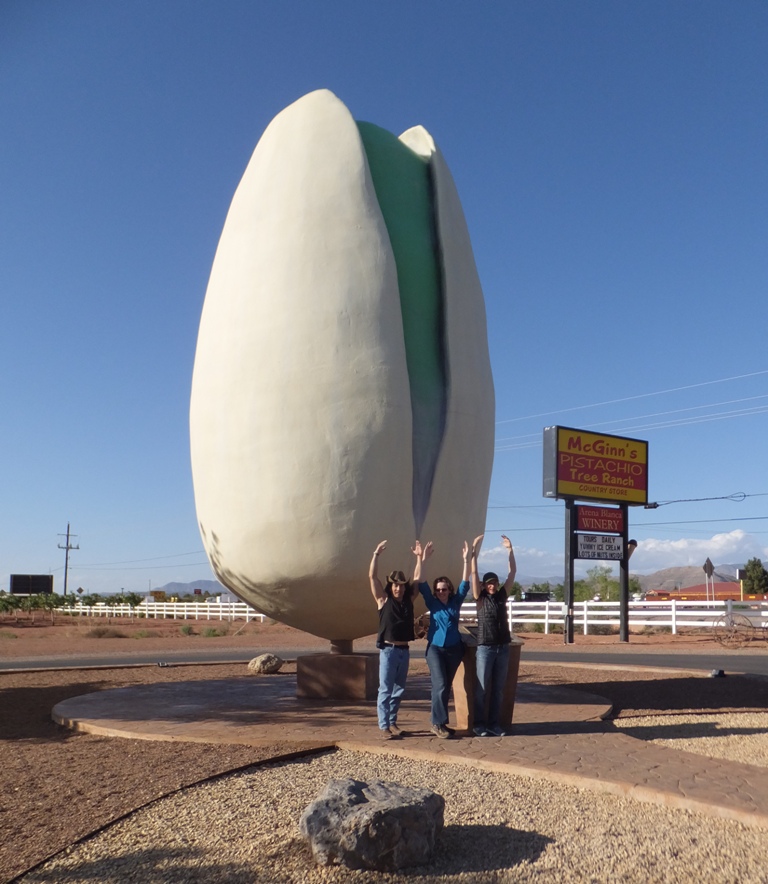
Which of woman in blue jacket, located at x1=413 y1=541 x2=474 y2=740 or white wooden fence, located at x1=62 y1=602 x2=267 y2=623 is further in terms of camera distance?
white wooden fence, located at x1=62 y1=602 x2=267 y2=623

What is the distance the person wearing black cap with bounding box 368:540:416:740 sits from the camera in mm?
7082

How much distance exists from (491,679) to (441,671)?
61 centimetres

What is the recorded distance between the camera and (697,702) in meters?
10.1

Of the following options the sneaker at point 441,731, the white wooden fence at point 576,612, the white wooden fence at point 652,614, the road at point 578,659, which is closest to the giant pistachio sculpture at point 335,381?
the sneaker at point 441,731

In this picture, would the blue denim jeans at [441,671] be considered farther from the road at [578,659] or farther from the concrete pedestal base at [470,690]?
the road at [578,659]

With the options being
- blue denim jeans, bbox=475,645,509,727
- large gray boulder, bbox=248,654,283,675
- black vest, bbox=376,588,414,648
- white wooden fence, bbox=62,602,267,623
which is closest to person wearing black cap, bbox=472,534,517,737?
blue denim jeans, bbox=475,645,509,727

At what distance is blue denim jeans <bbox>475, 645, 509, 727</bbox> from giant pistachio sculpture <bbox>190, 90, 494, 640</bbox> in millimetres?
1306

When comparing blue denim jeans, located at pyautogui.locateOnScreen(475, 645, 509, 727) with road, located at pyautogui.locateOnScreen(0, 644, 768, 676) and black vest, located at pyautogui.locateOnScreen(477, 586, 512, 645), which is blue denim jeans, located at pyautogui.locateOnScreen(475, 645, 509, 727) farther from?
road, located at pyautogui.locateOnScreen(0, 644, 768, 676)

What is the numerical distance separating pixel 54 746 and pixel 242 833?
3.29 m

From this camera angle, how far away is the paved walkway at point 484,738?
5395 mm

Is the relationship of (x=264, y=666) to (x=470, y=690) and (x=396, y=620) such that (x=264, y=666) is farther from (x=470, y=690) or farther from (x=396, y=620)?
(x=396, y=620)

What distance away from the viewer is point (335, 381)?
26.9 feet

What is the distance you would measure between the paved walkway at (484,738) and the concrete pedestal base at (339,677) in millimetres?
188

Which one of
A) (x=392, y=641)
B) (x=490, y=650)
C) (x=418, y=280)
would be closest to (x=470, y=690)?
(x=490, y=650)
